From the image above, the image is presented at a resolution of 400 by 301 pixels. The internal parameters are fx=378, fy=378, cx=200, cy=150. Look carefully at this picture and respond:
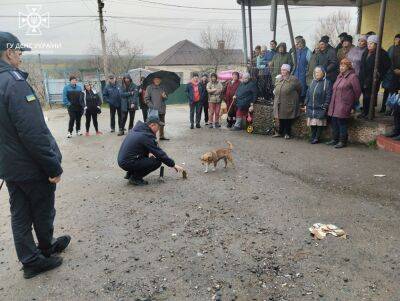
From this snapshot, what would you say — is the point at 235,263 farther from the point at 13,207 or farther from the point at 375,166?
the point at 375,166

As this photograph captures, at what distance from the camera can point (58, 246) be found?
4.39 meters

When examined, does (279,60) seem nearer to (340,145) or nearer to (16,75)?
(340,145)

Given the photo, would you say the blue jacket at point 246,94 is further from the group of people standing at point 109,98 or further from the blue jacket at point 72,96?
the blue jacket at point 72,96

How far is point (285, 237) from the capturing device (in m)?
4.57

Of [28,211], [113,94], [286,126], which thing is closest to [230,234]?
[28,211]

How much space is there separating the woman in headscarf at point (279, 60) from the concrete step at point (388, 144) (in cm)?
355

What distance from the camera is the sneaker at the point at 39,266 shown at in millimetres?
3922

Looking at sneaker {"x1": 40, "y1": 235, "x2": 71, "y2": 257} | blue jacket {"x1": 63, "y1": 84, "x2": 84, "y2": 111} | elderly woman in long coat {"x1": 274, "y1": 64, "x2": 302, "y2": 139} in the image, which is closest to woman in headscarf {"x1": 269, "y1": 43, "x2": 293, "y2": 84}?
elderly woman in long coat {"x1": 274, "y1": 64, "x2": 302, "y2": 139}

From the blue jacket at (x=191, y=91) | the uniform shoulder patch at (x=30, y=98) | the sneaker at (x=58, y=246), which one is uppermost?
the uniform shoulder patch at (x=30, y=98)

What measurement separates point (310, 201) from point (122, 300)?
10.8 feet

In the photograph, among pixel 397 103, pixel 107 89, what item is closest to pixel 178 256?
pixel 397 103

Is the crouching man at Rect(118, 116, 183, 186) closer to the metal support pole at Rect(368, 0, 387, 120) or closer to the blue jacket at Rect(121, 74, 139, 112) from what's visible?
the metal support pole at Rect(368, 0, 387, 120)

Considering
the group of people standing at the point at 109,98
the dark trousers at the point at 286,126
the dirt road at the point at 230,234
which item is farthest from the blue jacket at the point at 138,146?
the group of people standing at the point at 109,98

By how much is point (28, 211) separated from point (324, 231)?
3.36 metres
